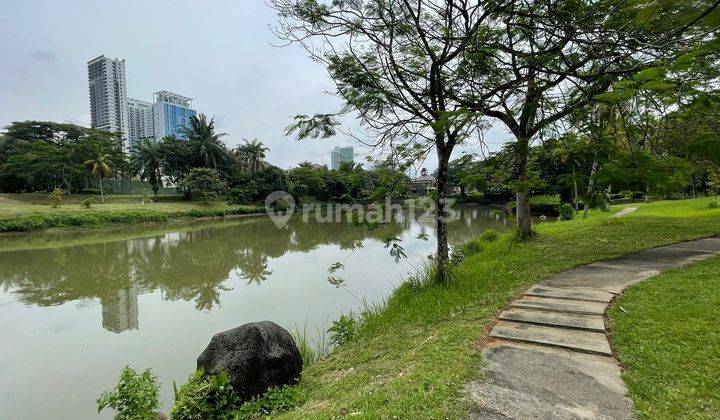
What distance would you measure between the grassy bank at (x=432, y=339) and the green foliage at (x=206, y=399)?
1.87 ft

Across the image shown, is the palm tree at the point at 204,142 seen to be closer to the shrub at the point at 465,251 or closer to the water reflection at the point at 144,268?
the water reflection at the point at 144,268

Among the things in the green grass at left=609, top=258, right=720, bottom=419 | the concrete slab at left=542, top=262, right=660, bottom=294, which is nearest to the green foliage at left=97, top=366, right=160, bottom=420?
the green grass at left=609, top=258, right=720, bottom=419

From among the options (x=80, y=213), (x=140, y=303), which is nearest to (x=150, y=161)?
(x=80, y=213)

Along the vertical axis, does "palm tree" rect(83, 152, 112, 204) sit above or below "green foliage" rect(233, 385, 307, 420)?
above

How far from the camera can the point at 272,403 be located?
2.69 metres

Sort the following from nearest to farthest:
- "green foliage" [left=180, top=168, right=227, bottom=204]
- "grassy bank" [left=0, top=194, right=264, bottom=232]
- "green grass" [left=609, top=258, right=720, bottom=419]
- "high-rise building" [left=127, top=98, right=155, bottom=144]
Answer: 1. "green grass" [left=609, top=258, right=720, bottom=419]
2. "grassy bank" [left=0, top=194, right=264, bottom=232]
3. "green foliage" [left=180, top=168, right=227, bottom=204]
4. "high-rise building" [left=127, top=98, right=155, bottom=144]

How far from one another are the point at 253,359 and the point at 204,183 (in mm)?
26602

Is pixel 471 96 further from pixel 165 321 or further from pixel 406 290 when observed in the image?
pixel 165 321

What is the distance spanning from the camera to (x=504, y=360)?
2.31m

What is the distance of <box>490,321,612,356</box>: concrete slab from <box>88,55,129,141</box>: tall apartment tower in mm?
48720

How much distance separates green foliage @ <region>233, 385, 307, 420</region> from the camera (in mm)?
2582

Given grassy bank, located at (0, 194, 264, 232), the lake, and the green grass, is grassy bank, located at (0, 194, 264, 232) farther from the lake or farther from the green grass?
the green grass

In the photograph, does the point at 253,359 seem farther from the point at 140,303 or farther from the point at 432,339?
the point at 140,303

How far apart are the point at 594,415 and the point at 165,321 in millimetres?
5821
